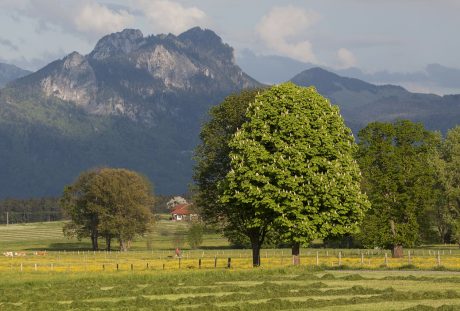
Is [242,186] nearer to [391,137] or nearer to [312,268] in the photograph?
[312,268]

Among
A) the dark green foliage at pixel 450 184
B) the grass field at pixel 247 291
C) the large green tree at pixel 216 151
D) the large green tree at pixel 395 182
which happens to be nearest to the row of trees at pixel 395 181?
the large green tree at pixel 395 182

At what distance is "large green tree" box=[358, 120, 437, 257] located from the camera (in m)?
104

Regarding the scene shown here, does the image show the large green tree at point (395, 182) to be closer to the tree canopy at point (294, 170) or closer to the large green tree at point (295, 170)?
the tree canopy at point (294, 170)

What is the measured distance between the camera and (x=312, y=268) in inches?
2830

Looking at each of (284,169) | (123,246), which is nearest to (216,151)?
(284,169)

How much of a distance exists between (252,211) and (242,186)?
16.5 feet

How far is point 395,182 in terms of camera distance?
103938mm

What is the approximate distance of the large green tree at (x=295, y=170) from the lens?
250 ft

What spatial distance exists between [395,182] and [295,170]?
31.3 metres

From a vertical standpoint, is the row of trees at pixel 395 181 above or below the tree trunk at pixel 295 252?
above

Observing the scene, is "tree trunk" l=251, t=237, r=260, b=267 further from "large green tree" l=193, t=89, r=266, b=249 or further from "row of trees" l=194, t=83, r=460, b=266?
"large green tree" l=193, t=89, r=266, b=249

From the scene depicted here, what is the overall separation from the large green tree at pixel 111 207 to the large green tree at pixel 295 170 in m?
95.8

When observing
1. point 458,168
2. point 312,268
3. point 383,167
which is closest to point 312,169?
point 312,268

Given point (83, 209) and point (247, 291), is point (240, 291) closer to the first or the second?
point (247, 291)
